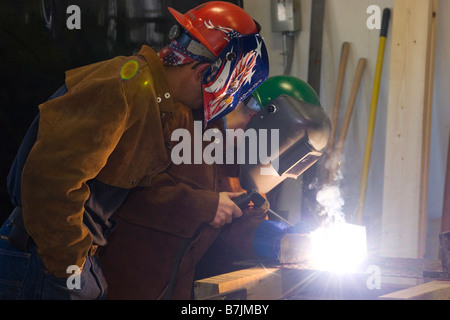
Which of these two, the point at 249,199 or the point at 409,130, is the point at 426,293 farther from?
the point at 409,130

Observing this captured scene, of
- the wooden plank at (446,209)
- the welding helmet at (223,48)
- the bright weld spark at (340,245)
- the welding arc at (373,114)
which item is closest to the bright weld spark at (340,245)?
the bright weld spark at (340,245)

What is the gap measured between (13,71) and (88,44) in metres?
0.49

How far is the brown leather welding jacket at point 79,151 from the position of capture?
1767 millimetres

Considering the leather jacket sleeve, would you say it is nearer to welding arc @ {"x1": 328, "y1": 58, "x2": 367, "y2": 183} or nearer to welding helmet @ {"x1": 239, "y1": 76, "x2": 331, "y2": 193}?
welding helmet @ {"x1": 239, "y1": 76, "x2": 331, "y2": 193}

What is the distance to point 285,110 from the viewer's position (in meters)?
2.53

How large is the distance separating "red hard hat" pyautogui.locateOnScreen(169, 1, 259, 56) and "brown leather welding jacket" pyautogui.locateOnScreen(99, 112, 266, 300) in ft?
1.48

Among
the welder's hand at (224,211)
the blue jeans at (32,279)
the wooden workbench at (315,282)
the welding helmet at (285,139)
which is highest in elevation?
the welding helmet at (285,139)

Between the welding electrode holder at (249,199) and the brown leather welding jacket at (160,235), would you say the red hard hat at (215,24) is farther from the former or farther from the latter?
the welding electrode holder at (249,199)

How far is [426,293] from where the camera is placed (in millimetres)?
1957

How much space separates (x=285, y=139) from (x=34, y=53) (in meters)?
1.71

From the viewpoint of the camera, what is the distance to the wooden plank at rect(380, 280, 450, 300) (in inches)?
74.4

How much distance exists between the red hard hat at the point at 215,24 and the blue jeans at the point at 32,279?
2.99 ft
